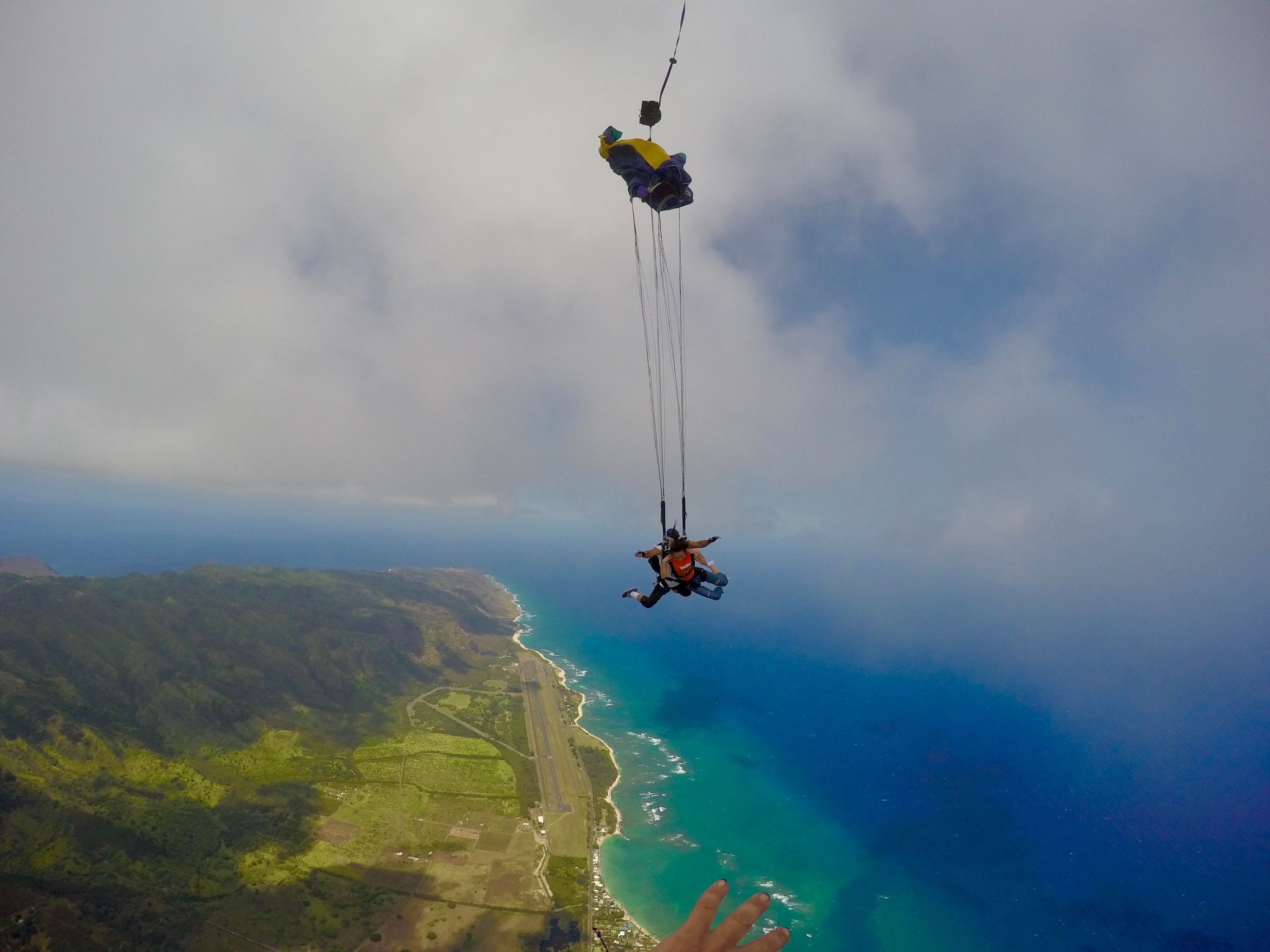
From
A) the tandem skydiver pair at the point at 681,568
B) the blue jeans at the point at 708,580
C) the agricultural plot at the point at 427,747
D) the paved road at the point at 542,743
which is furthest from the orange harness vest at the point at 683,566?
the agricultural plot at the point at 427,747

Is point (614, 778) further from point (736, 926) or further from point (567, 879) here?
point (736, 926)

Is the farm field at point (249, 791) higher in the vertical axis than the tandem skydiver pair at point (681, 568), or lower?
lower

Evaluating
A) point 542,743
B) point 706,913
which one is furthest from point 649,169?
point 542,743

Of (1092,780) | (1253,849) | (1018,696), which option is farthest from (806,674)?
A: (1253,849)

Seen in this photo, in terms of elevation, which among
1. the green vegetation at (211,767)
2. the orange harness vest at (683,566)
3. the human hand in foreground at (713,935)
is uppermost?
the orange harness vest at (683,566)

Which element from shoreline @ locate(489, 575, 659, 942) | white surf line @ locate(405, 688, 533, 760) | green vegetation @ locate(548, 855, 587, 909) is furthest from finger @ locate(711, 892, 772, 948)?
white surf line @ locate(405, 688, 533, 760)

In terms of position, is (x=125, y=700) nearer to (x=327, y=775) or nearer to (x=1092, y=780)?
(x=327, y=775)

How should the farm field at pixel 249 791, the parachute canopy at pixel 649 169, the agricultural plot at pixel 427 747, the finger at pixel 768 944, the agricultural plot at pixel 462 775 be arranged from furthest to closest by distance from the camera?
the agricultural plot at pixel 427 747
the agricultural plot at pixel 462 775
the farm field at pixel 249 791
the parachute canopy at pixel 649 169
the finger at pixel 768 944

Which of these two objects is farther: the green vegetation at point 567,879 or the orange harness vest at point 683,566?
the green vegetation at point 567,879

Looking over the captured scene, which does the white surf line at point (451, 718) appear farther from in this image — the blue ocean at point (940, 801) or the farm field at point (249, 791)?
the blue ocean at point (940, 801)
